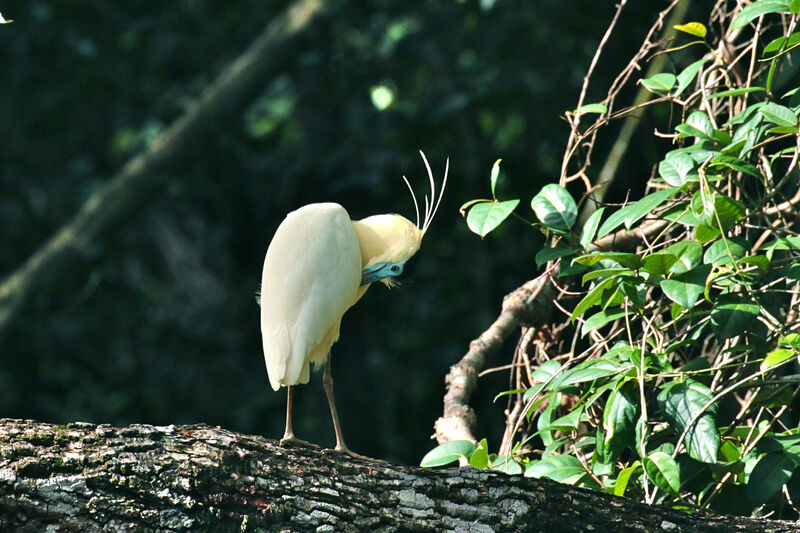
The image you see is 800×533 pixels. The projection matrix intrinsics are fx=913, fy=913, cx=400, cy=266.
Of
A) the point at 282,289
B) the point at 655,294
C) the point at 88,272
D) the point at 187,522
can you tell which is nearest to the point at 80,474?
the point at 187,522

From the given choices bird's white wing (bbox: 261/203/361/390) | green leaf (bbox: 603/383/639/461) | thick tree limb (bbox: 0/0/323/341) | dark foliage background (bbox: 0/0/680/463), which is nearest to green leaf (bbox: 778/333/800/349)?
green leaf (bbox: 603/383/639/461)

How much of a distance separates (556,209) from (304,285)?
0.72 metres

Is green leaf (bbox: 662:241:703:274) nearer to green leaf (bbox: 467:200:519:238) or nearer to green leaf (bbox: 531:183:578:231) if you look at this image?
green leaf (bbox: 531:183:578:231)

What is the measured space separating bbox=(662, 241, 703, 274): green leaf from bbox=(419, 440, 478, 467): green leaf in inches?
26.5

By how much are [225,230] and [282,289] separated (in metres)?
3.26

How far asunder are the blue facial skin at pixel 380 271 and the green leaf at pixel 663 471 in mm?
937

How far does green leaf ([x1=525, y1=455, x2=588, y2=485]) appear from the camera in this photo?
2.16 meters

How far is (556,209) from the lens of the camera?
221cm

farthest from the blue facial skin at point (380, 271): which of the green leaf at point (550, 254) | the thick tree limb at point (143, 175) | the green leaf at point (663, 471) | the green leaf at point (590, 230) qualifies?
the thick tree limb at point (143, 175)

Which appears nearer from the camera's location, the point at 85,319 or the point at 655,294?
the point at 655,294

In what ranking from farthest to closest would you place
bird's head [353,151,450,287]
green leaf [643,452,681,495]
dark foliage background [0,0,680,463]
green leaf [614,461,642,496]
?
1. dark foliage background [0,0,680,463]
2. bird's head [353,151,450,287]
3. green leaf [614,461,642,496]
4. green leaf [643,452,681,495]

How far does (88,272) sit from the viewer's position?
4523mm

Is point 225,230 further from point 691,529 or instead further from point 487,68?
point 691,529

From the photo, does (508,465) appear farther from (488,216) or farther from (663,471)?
(488,216)
